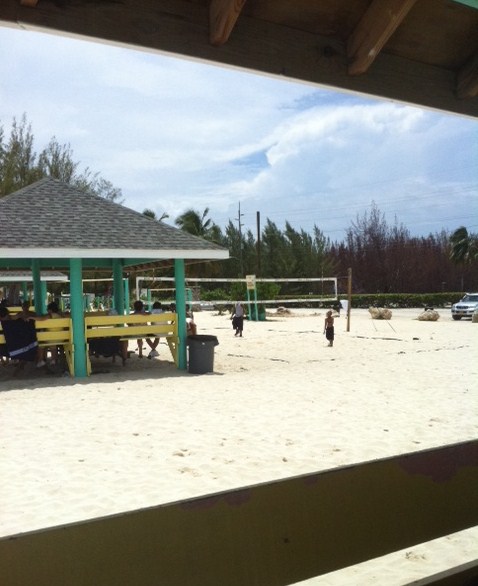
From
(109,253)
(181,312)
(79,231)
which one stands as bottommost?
(181,312)

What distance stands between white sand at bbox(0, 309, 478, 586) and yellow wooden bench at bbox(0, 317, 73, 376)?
2.16 feet

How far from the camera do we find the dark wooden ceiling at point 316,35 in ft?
6.42

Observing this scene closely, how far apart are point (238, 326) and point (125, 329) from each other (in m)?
8.60

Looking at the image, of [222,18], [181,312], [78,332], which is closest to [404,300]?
[181,312]

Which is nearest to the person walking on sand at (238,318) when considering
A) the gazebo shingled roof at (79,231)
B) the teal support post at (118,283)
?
the teal support post at (118,283)

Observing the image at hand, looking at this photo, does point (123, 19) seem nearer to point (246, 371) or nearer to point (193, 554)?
point (193, 554)

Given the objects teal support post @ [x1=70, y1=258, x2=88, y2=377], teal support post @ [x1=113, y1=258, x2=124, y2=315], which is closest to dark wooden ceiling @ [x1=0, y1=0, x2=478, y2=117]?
teal support post @ [x1=70, y1=258, x2=88, y2=377]

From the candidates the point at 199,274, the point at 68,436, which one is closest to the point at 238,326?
the point at 68,436

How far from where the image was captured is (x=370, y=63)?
7.77ft

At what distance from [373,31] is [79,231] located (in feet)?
32.9

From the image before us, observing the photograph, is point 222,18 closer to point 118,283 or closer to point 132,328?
point 132,328

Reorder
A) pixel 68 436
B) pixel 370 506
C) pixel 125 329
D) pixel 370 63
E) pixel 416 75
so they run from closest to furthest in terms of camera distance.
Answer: pixel 370 506 < pixel 370 63 < pixel 416 75 < pixel 68 436 < pixel 125 329

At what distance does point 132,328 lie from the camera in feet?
37.6

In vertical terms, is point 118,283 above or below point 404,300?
above
